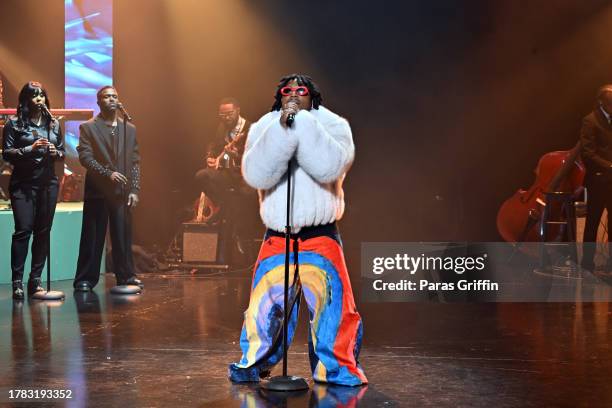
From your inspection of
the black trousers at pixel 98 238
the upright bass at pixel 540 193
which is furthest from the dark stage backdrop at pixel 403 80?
the black trousers at pixel 98 238

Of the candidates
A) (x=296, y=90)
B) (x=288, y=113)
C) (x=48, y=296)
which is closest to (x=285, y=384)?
(x=288, y=113)

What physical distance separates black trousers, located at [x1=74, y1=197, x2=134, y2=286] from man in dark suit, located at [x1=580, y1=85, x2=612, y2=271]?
3.94 m

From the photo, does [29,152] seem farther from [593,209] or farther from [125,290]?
[593,209]

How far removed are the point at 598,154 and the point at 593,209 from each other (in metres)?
0.50

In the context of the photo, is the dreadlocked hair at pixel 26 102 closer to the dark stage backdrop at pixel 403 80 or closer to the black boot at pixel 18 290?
the black boot at pixel 18 290

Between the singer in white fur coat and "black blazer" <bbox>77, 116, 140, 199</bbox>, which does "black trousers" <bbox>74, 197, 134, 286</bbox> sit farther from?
the singer in white fur coat

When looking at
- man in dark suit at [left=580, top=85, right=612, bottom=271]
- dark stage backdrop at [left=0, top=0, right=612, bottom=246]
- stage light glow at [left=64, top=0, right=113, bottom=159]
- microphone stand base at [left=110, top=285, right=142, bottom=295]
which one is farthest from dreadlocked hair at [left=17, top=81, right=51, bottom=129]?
man in dark suit at [left=580, top=85, right=612, bottom=271]

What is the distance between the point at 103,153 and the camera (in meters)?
7.54

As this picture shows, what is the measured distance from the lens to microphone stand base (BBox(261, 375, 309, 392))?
13.8 feet

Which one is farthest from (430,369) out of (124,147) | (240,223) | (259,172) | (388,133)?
(388,133)

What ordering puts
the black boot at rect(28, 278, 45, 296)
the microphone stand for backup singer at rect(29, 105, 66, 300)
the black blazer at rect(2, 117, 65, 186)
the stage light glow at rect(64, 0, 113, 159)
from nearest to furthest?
the black blazer at rect(2, 117, 65, 186)
the microphone stand for backup singer at rect(29, 105, 66, 300)
the black boot at rect(28, 278, 45, 296)
the stage light glow at rect(64, 0, 113, 159)

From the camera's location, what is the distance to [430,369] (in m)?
4.75

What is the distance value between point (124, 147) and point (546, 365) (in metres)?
4.06

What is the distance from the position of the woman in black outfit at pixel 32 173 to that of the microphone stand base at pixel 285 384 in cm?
346
